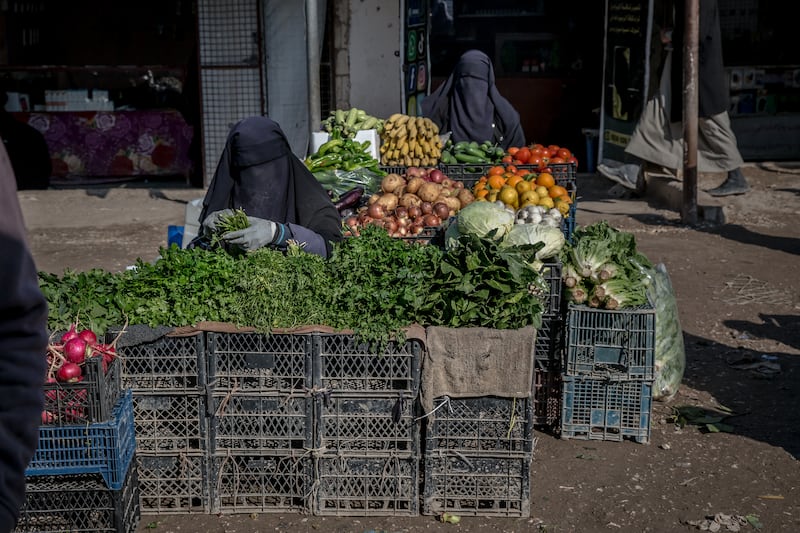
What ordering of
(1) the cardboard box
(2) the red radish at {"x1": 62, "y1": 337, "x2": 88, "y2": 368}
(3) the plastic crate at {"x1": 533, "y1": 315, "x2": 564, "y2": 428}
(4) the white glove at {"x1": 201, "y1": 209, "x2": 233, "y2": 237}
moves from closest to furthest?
(2) the red radish at {"x1": 62, "y1": 337, "x2": 88, "y2": 368}
(4) the white glove at {"x1": 201, "y1": 209, "x2": 233, "y2": 237}
(3) the plastic crate at {"x1": 533, "y1": 315, "x2": 564, "y2": 428}
(1) the cardboard box

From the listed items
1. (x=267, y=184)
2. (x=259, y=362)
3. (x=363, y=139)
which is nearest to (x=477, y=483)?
(x=259, y=362)

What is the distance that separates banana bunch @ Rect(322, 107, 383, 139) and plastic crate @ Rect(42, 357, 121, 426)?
429 centimetres

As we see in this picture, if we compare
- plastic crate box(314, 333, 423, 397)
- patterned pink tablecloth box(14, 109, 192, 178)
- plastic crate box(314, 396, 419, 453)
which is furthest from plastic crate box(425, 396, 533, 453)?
patterned pink tablecloth box(14, 109, 192, 178)

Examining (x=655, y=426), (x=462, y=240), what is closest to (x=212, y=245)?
(x=462, y=240)

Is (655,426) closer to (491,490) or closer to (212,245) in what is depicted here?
(491,490)

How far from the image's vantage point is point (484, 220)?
5.55 m

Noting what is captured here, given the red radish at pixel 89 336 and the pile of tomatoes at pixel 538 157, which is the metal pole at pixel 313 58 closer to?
the pile of tomatoes at pixel 538 157

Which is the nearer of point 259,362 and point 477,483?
point 259,362

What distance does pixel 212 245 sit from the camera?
471cm

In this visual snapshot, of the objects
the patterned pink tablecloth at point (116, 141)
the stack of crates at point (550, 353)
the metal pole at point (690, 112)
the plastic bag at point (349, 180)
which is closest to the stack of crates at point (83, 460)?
the stack of crates at point (550, 353)

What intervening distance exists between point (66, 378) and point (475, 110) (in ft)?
19.1

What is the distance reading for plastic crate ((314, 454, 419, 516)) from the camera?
437 centimetres

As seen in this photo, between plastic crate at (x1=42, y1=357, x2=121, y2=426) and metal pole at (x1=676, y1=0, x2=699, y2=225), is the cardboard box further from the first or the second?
plastic crate at (x1=42, y1=357, x2=121, y2=426)

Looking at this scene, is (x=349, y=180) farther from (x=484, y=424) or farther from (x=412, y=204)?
(x=484, y=424)
